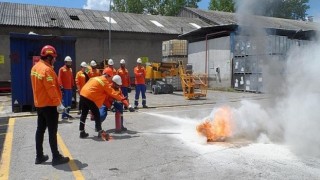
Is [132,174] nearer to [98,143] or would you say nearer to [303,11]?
[98,143]

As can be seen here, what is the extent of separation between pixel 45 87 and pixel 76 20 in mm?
24314

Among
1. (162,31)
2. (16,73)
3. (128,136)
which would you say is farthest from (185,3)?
(128,136)

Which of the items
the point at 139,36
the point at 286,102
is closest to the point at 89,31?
the point at 139,36

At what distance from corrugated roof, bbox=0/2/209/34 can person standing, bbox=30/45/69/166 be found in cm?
2131

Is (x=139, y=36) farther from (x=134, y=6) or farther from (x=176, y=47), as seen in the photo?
(x=134, y=6)

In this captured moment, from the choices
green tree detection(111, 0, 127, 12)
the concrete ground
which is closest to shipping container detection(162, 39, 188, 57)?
the concrete ground

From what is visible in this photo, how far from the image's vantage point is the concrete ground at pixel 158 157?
5.36 meters

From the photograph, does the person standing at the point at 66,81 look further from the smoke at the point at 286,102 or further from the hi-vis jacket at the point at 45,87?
the smoke at the point at 286,102

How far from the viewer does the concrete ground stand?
5359 millimetres

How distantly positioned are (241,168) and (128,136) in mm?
3419

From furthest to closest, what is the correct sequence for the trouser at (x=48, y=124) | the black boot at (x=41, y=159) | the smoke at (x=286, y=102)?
1. the smoke at (x=286, y=102)
2. the black boot at (x=41, y=159)
3. the trouser at (x=48, y=124)

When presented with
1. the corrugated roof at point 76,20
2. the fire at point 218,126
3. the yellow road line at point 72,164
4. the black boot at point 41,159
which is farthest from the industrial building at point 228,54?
the black boot at point 41,159

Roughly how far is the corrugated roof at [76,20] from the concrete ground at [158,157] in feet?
62.7

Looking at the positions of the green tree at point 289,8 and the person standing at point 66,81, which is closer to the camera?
the green tree at point 289,8
